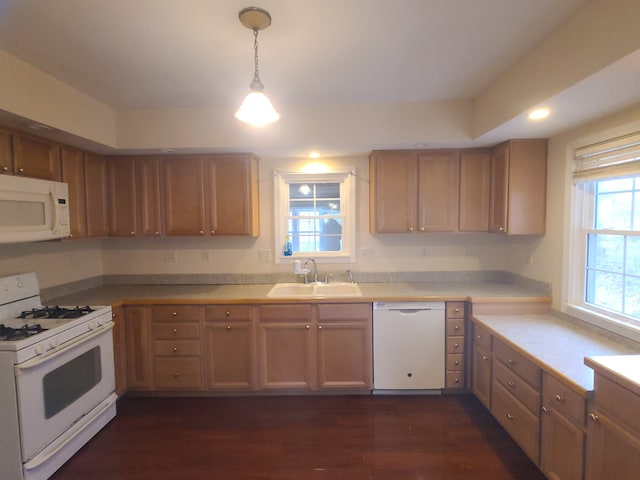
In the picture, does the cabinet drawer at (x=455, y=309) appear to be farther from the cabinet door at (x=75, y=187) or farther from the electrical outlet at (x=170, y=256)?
the cabinet door at (x=75, y=187)

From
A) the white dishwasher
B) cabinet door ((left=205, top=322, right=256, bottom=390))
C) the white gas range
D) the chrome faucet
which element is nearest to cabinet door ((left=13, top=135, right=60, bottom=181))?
the white gas range

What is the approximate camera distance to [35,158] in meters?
2.24

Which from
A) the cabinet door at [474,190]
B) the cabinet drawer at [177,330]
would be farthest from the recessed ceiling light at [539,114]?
the cabinet drawer at [177,330]

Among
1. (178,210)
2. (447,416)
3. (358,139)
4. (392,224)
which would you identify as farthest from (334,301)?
(178,210)

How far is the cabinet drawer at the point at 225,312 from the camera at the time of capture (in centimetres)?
266

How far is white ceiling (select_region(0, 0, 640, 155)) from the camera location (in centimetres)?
148

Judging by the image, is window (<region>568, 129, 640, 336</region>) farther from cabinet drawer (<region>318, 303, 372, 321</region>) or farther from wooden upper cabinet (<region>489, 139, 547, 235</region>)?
cabinet drawer (<region>318, 303, 372, 321</region>)

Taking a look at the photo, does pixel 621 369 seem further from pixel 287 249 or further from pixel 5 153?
pixel 5 153

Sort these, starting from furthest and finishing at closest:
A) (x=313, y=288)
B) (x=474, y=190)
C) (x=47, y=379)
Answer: (x=313, y=288) < (x=474, y=190) < (x=47, y=379)

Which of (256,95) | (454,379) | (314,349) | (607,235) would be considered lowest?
(454,379)

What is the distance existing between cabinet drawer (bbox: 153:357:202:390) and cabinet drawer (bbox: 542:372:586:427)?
2.49m

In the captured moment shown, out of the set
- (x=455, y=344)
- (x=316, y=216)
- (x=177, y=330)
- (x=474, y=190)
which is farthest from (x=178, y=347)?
(x=474, y=190)

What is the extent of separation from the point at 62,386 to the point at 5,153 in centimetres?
155

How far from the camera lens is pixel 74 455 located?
209cm
